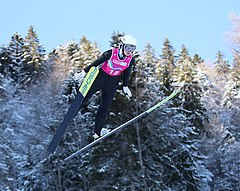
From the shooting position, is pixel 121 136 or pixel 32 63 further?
pixel 32 63

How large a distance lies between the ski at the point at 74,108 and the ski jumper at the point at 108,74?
7cm

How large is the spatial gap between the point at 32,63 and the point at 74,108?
26.0m

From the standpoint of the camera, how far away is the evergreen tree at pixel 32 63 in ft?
101

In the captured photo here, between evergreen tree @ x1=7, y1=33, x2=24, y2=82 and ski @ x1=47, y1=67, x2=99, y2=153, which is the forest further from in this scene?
ski @ x1=47, y1=67, x2=99, y2=153

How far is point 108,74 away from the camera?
6.32 metres

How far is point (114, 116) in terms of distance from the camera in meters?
16.7

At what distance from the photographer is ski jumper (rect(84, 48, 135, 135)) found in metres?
6.14

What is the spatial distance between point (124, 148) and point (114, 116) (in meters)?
1.31

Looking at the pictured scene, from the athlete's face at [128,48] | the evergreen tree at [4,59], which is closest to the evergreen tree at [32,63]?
the evergreen tree at [4,59]

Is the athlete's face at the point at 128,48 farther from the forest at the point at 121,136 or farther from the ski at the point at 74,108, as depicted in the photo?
the forest at the point at 121,136

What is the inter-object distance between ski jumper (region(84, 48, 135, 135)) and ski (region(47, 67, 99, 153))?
0.07 metres

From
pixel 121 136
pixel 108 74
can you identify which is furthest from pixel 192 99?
pixel 108 74

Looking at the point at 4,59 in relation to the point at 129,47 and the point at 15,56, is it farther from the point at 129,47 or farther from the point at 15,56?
the point at 129,47

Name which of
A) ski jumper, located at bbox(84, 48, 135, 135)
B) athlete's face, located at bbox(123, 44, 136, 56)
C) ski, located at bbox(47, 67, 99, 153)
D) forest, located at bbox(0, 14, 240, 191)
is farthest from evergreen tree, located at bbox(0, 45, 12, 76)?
athlete's face, located at bbox(123, 44, 136, 56)
